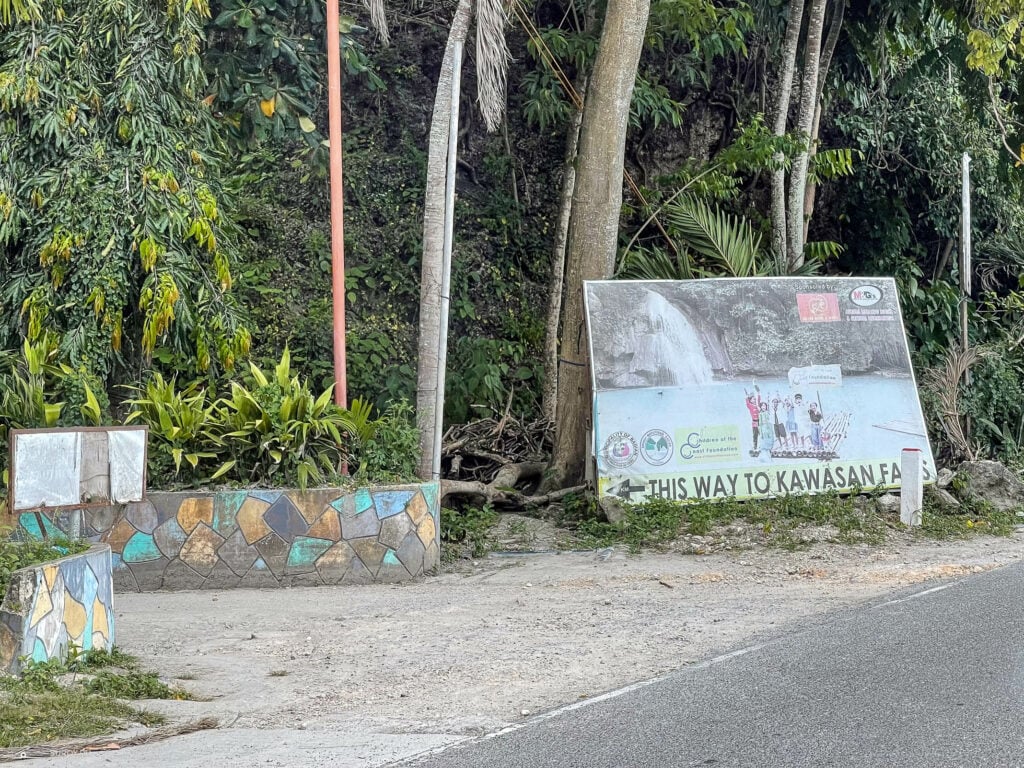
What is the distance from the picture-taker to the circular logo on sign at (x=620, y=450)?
1218cm

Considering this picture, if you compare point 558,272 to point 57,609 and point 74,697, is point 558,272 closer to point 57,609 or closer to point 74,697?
point 57,609

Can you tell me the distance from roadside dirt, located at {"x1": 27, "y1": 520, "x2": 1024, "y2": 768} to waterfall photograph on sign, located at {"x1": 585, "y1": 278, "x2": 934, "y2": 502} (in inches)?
51.3

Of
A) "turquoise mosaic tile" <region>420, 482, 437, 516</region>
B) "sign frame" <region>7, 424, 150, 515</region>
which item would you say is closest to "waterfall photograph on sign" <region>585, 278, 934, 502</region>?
"turquoise mosaic tile" <region>420, 482, 437, 516</region>

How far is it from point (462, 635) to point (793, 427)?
6039 millimetres

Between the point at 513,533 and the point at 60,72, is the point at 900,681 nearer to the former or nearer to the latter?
the point at 513,533

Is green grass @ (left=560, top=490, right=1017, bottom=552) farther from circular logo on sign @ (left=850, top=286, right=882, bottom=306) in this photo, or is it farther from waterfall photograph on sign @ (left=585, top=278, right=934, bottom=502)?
circular logo on sign @ (left=850, top=286, right=882, bottom=306)

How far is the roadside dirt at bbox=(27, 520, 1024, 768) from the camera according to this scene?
5879 millimetres

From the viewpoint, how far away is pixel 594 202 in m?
13.4

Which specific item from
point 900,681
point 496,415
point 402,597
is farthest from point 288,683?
point 496,415

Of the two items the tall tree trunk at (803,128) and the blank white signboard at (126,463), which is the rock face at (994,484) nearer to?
the tall tree trunk at (803,128)

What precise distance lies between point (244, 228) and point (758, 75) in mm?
9090

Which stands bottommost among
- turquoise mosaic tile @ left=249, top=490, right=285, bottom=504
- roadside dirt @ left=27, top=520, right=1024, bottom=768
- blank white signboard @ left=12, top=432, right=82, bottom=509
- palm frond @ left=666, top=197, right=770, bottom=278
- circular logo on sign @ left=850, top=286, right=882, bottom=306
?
roadside dirt @ left=27, top=520, right=1024, bottom=768

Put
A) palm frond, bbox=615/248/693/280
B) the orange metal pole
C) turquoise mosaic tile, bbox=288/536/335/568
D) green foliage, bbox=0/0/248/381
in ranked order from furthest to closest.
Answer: palm frond, bbox=615/248/693/280, green foliage, bbox=0/0/248/381, the orange metal pole, turquoise mosaic tile, bbox=288/536/335/568

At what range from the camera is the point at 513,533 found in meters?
12.2
